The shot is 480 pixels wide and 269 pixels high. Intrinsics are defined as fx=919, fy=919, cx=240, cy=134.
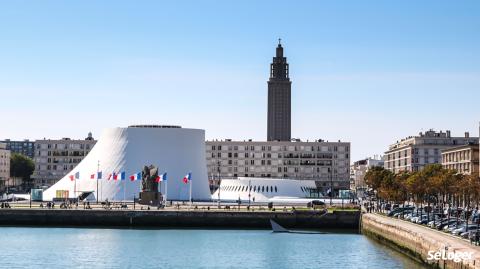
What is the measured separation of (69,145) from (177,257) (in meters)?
130

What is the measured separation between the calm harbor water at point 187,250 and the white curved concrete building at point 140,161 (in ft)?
152

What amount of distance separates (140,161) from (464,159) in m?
48.9

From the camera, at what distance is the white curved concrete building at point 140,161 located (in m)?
140

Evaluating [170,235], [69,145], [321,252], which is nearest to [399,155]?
[69,145]

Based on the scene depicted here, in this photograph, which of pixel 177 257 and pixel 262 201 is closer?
pixel 177 257

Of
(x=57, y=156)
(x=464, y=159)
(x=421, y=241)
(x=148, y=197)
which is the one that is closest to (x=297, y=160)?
(x=57, y=156)

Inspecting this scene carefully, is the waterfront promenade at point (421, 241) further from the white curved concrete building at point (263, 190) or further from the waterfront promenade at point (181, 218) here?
the white curved concrete building at point (263, 190)

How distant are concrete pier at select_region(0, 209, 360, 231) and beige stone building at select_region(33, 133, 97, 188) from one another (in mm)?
93532

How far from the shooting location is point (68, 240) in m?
81.9

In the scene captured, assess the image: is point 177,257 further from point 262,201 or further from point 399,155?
point 399,155

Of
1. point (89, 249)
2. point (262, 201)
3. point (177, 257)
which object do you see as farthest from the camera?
point (262, 201)

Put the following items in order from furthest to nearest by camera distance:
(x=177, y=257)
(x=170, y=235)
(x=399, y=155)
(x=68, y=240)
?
1. (x=399, y=155)
2. (x=170, y=235)
3. (x=68, y=240)
4. (x=177, y=257)

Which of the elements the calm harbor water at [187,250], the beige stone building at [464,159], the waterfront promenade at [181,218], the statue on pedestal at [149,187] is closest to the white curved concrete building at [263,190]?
the beige stone building at [464,159]

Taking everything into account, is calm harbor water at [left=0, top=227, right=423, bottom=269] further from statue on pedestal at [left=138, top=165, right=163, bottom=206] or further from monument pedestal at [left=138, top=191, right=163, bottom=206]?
statue on pedestal at [left=138, top=165, right=163, bottom=206]
